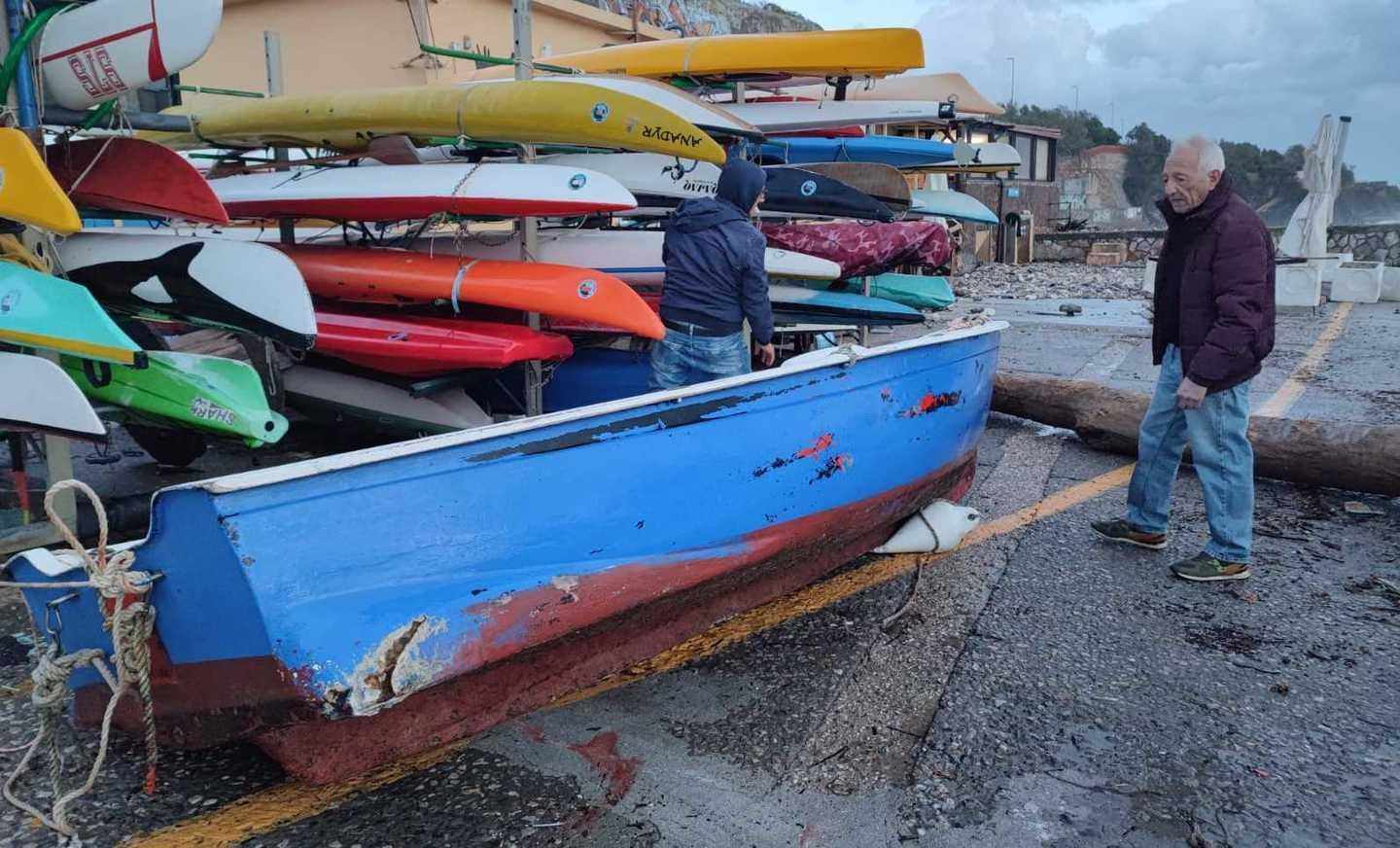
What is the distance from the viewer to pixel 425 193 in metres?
4.74

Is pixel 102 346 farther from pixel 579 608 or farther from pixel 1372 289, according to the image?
pixel 1372 289

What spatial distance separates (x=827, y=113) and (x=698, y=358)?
3.34 m

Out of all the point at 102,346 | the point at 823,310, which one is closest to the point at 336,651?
the point at 102,346

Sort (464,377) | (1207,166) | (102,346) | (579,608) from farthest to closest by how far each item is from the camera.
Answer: (464,377) < (1207,166) < (102,346) < (579,608)

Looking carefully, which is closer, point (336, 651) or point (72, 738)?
point (336, 651)

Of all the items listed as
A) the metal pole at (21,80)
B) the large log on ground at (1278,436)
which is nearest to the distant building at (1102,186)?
the large log on ground at (1278,436)

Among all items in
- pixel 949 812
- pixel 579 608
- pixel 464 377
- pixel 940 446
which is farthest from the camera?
pixel 464 377

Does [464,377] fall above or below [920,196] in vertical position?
below

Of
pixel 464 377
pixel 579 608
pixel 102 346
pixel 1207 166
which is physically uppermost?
pixel 1207 166

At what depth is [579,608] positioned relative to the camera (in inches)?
111

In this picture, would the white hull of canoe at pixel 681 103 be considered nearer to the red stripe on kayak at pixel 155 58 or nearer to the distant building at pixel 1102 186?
the red stripe on kayak at pixel 155 58

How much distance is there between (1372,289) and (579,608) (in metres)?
16.2

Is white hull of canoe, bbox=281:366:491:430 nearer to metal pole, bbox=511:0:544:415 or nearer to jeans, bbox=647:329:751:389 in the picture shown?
metal pole, bbox=511:0:544:415

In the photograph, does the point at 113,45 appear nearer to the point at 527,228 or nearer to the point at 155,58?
the point at 155,58
